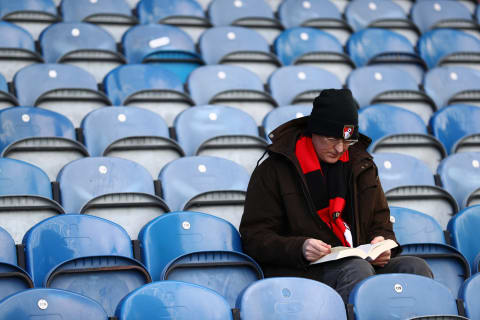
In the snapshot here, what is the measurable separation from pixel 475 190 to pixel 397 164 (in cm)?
36

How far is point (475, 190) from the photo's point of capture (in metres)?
3.28

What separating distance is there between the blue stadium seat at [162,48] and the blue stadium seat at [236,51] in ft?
0.31

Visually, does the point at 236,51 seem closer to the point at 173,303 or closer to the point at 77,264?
the point at 77,264

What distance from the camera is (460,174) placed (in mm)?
3441

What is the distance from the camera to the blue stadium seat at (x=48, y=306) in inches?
71.6

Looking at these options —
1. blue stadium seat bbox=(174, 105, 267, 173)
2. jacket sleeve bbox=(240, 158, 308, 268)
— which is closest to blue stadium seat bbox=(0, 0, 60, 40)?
blue stadium seat bbox=(174, 105, 267, 173)

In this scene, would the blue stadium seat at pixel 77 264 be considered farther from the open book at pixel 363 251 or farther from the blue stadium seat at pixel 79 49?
the blue stadium seat at pixel 79 49

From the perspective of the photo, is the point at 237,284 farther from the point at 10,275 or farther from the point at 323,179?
the point at 10,275

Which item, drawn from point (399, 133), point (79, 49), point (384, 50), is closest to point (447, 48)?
point (384, 50)

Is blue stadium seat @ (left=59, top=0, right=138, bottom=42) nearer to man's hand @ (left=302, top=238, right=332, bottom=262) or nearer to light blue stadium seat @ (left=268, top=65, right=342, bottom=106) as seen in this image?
light blue stadium seat @ (left=268, top=65, right=342, bottom=106)

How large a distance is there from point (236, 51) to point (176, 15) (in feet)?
1.88

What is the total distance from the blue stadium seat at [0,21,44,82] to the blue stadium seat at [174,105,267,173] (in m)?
1.00

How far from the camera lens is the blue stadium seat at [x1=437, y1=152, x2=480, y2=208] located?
134 inches

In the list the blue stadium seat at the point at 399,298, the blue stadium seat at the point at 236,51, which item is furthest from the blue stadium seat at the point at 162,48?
the blue stadium seat at the point at 399,298
